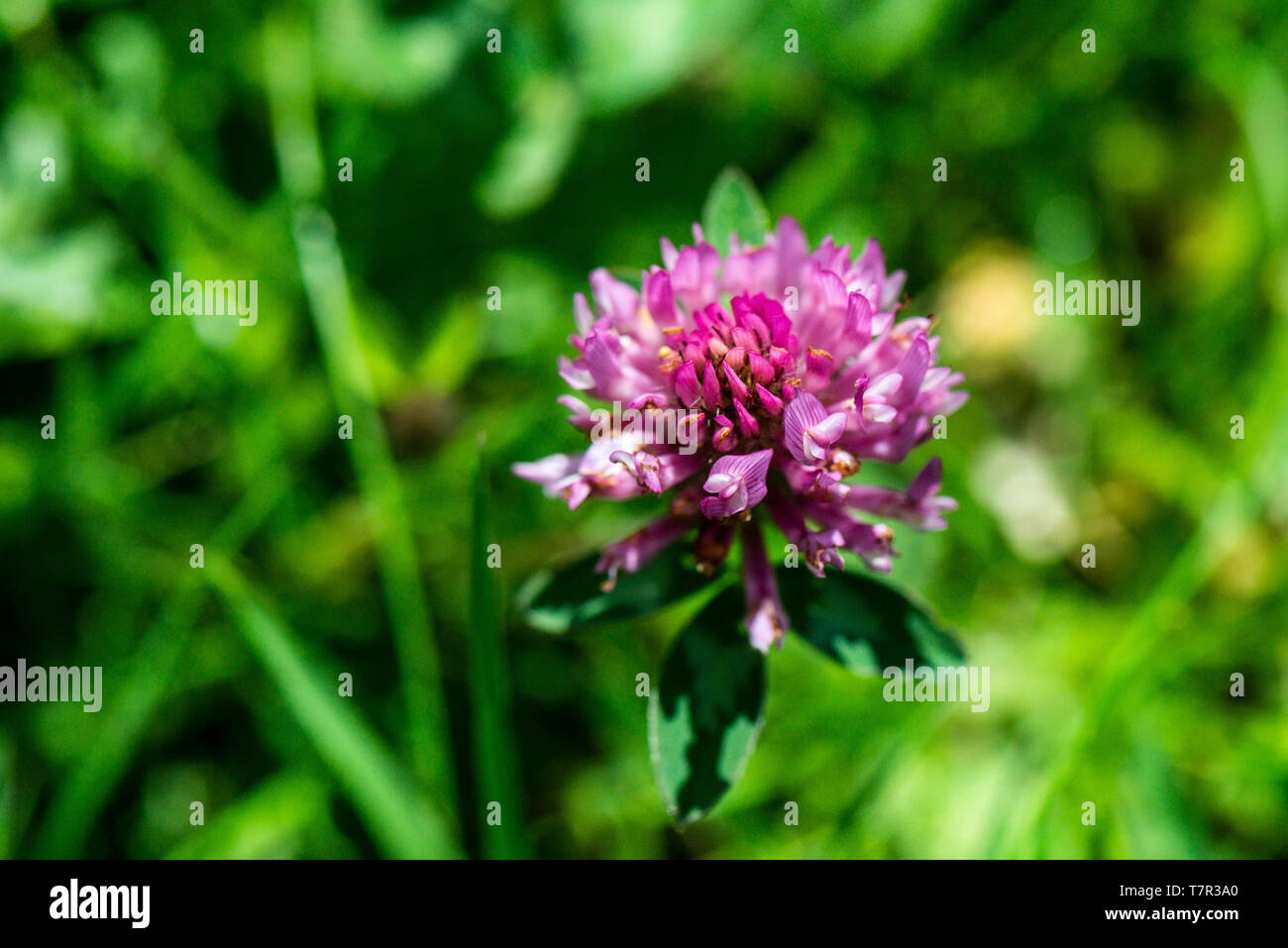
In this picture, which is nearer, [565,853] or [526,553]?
[565,853]

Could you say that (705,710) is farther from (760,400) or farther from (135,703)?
(135,703)

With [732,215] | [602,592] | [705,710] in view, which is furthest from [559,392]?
[705,710]

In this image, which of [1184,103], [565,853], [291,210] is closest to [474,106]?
[291,210]

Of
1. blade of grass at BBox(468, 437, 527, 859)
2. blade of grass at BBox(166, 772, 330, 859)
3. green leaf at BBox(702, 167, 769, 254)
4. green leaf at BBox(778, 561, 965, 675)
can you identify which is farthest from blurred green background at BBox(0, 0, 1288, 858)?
green leaf at BBox(702, 167, 769, 254)

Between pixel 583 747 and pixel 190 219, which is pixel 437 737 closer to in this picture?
pixel 583 747

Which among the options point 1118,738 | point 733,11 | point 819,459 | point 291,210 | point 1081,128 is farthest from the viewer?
point 1081,128
